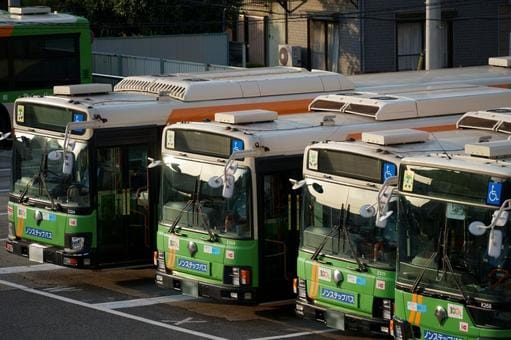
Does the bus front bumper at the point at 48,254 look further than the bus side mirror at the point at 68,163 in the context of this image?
Yes

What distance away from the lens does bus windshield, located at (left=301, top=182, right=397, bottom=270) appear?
49.5 feet

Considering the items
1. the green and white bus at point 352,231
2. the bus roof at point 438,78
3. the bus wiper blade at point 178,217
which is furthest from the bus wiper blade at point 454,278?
the bus roof at point 438,78

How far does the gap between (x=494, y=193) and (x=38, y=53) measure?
21.0 meters

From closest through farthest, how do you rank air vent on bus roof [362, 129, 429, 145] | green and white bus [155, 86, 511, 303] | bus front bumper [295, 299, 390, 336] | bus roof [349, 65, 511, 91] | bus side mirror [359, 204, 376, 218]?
bus side mirror [359, 204, 376, 218]
bus front bumper [295, 299, 390, 336]
air vent on bus roof [362, 129, 429, 145]
green and white bus [155, 86, 511, 303]
bus roof [349, 65, 511, 91]

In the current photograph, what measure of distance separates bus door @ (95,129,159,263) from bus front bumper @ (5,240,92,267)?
289 millimetres

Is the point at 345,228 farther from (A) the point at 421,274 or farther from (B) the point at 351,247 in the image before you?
(A) the point at 421,274

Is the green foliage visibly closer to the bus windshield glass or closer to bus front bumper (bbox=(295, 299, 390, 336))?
bus front bumper (bbox=(295, 299, 390, 336))

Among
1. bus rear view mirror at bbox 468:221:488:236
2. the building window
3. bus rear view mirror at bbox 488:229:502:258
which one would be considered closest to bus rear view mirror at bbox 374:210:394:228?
bus rear view mirror at bbox 468:221:488:236

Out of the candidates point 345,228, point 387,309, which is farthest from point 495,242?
point 345,228

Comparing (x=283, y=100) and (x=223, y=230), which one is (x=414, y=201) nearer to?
(x=223, y=230)

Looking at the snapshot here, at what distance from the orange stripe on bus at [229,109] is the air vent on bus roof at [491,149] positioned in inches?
251

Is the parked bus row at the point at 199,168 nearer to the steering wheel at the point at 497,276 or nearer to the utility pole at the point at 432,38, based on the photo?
the steering wheel at the point at 497,276

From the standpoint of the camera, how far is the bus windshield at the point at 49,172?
18844 mm

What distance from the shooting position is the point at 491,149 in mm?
13828
